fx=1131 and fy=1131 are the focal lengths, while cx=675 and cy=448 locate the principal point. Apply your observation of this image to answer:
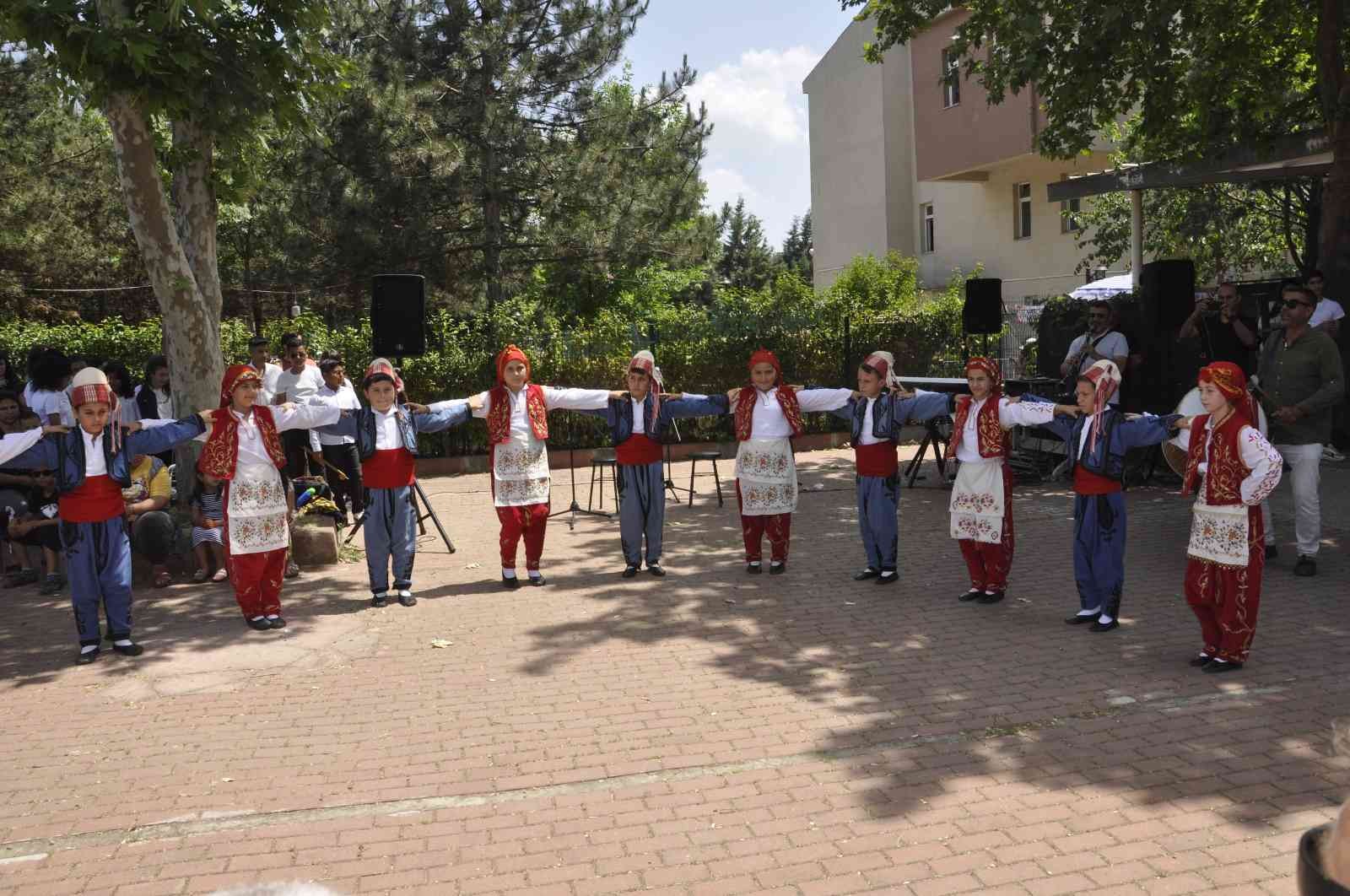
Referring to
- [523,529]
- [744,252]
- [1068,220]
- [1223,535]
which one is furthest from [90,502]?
[744,252]

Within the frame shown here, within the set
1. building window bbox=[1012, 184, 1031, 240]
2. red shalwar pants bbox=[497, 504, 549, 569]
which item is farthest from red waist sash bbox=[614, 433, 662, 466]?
building window bbox=[1012, 184, 1031, 240]

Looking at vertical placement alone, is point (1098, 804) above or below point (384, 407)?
below

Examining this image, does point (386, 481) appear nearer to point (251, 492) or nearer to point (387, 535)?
point (387, 535)

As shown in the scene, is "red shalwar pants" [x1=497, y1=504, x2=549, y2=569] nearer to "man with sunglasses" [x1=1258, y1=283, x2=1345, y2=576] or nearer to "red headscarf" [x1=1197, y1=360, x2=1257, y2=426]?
"red headscarf" [x1=1197, y1=360, x2=1257, y2=426]

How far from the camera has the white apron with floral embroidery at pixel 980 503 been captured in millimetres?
7922

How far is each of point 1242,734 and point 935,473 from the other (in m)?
9.17

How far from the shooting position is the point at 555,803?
4.96 metres

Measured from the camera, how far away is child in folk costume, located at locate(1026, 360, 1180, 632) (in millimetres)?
7109

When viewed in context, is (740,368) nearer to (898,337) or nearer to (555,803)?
(898,337)

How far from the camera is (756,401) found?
9.16 metres

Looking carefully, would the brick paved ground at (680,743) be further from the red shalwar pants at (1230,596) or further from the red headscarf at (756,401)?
the red headscarf at (756,401)

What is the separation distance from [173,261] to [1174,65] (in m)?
11.3

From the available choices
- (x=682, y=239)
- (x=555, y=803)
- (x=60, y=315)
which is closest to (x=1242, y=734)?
(x=555, y=803)

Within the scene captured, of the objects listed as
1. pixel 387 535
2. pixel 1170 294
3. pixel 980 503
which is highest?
pixel 1170 294
